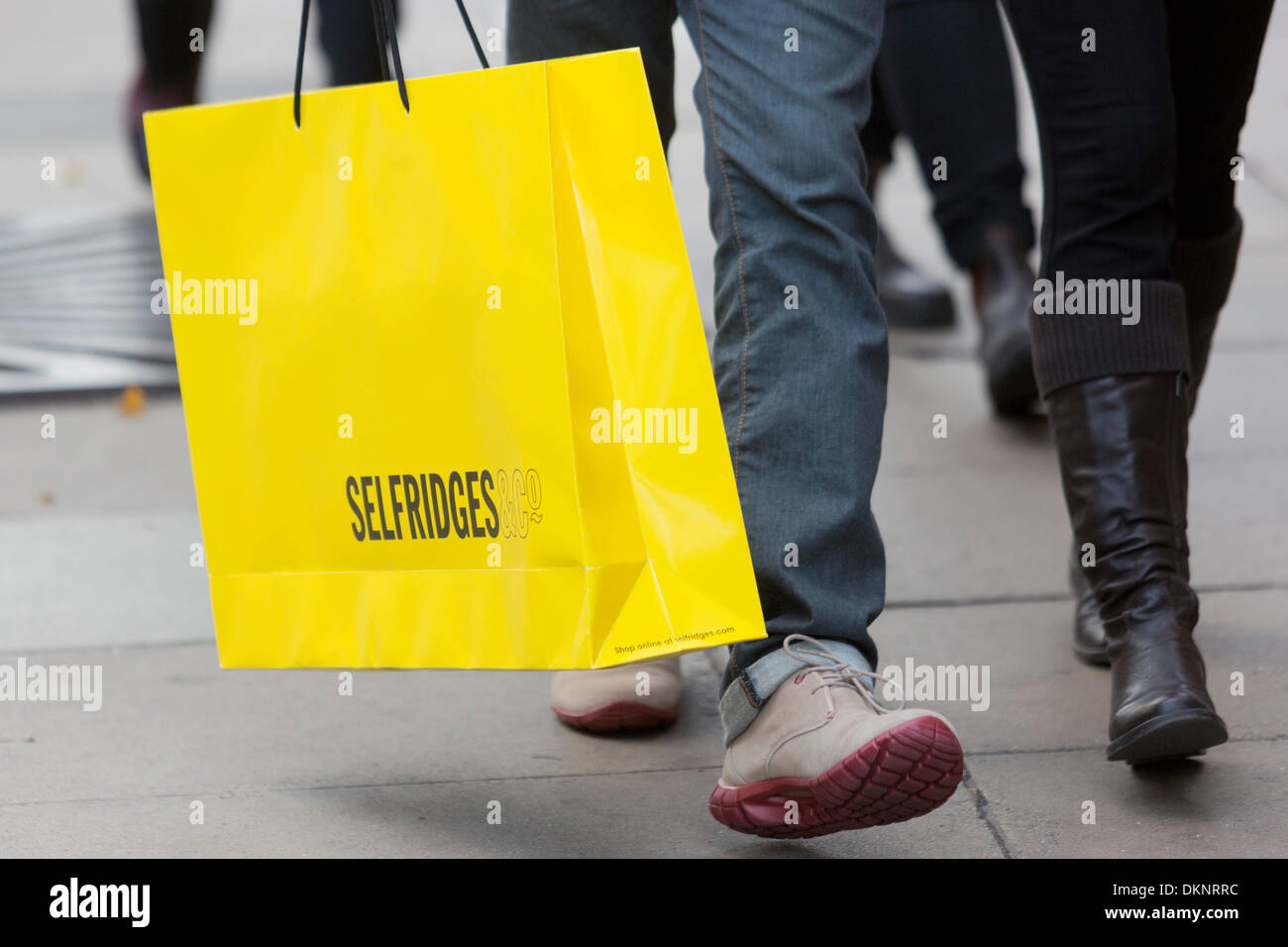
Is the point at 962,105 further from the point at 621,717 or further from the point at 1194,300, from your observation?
the point at 621,717

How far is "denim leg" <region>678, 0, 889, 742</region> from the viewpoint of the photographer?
75.6 inches

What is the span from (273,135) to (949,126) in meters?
2.37

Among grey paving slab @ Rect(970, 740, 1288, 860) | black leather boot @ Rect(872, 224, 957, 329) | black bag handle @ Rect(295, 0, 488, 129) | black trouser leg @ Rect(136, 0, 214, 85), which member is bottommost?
grey paving slab @ Rect(970, 740, 1288, 860)

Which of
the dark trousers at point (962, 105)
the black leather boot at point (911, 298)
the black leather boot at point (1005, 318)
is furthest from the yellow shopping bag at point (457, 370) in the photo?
the black leather boot at point (911, 298)

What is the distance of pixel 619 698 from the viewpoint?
2338 millimetres

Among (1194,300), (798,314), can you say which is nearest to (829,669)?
(798,314)

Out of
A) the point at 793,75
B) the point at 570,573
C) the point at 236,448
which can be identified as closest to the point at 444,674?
the point at 236,448

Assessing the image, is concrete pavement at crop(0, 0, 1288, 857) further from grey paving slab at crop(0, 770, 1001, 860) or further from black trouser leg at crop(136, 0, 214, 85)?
black trouser leg at crop(136, 0, 214, 85)

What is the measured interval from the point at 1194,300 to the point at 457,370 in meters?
1.30

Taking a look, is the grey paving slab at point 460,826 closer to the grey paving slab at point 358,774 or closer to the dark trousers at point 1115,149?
the grey paving slab at point 358,774

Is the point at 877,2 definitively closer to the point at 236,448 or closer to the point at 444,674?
the point at 236,448

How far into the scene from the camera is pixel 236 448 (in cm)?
202

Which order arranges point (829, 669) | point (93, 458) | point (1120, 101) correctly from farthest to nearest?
point (93, 458) < point (1120, 101) < point (829, 669)
